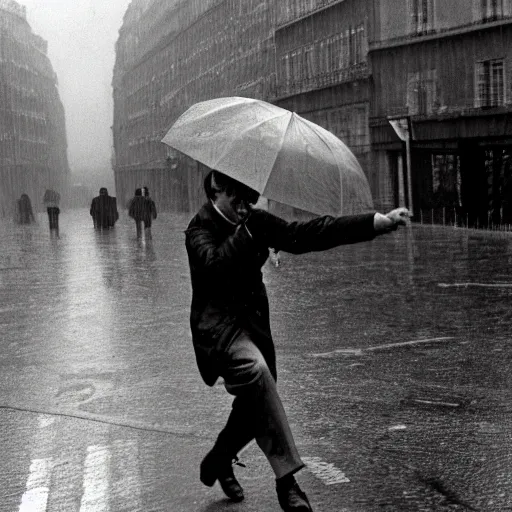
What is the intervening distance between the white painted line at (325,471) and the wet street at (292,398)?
0.06 ft

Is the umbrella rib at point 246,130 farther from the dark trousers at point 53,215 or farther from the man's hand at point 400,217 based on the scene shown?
the dark trousers at point 53,215

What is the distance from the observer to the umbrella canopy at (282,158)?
5.73 metres

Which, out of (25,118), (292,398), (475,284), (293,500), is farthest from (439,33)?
(25,118)

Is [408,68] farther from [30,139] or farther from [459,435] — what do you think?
[30,139]

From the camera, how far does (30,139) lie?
117 meters

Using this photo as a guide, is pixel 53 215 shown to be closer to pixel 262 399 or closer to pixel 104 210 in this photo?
pixel 104 210

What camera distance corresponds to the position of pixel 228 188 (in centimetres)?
584

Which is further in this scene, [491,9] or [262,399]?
[491,9]

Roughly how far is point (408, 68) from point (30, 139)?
7857 cm

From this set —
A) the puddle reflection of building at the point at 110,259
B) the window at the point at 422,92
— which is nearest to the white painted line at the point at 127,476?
the puddle reflection of building at the point at 110,259

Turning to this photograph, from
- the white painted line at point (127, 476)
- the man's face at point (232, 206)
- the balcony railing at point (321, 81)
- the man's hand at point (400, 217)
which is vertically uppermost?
the balcony railing at point (321, 81)

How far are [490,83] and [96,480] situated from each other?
107 ft

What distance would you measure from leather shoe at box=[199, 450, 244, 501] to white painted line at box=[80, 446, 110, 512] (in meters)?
0.51

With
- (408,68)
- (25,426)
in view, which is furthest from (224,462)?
(408,68)
